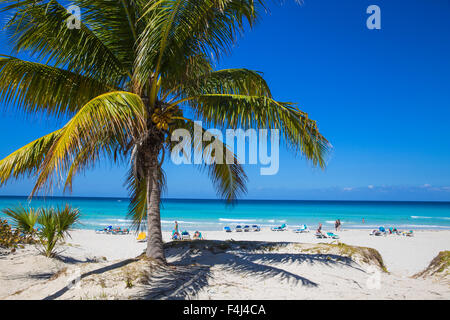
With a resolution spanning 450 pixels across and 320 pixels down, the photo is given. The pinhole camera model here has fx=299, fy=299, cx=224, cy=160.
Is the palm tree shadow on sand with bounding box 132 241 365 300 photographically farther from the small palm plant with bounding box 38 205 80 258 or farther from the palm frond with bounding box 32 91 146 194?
the small palm plant with bounding box 38 205 80 258

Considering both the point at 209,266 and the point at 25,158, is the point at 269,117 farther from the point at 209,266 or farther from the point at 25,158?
the point at 25,158

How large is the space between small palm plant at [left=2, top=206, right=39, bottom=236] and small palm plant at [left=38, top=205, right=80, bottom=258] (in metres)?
0.38

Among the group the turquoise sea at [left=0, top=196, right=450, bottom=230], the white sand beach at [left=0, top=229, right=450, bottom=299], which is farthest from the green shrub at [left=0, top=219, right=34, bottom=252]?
the turquoise sea at [left=0, top=196, right=450, bottom=230]

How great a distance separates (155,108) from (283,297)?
3.75 m

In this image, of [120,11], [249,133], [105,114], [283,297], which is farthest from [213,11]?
[283,297]

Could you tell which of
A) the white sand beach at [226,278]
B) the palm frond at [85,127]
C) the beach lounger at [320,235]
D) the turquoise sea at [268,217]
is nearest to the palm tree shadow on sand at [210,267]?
the white sand beach at [226,278]

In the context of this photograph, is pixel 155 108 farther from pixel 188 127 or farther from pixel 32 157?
pixel 32 157

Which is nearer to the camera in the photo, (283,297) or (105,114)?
(105,114)

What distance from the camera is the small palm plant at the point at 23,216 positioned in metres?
7.66

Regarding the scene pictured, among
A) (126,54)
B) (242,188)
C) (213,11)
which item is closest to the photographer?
(213,11)

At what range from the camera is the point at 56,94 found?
5250 mm

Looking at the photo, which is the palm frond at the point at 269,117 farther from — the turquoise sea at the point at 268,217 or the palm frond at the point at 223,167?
the turquoise sea at the point at 268,217

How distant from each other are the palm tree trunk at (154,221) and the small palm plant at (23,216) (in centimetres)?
393
